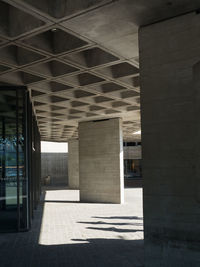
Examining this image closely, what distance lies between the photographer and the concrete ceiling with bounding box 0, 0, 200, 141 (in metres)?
6.72

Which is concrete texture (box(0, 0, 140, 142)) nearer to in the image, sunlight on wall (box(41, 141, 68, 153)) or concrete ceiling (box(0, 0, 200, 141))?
concrete ceiling (box(0, 0, 200, 141))

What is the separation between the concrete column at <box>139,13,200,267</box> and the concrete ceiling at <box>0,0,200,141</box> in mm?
630

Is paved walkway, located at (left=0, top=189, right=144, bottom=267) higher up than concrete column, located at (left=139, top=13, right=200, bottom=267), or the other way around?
concrete column, located at (left=139, top=13, right=200, bottom=267)

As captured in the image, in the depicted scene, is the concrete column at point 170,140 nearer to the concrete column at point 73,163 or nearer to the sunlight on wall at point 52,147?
the concrete column at point 73,163

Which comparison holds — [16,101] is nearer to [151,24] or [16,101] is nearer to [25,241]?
[25,241]

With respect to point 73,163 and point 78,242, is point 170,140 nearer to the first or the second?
point 78,242

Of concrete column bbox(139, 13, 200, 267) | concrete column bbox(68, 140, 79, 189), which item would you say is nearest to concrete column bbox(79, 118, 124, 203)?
concrete column bbox(139, 13, 200, 267)

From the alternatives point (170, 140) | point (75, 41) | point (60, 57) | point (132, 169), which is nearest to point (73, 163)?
point (132, 169)

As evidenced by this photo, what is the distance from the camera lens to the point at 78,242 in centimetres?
1072

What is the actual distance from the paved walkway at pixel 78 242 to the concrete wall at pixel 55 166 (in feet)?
107

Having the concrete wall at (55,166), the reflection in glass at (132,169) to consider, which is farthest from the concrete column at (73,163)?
the reflection in glass at (132,169)

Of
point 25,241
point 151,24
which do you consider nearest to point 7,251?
point 25,241

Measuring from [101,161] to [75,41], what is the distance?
566 inches

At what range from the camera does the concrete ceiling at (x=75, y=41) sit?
6723 millimetres
